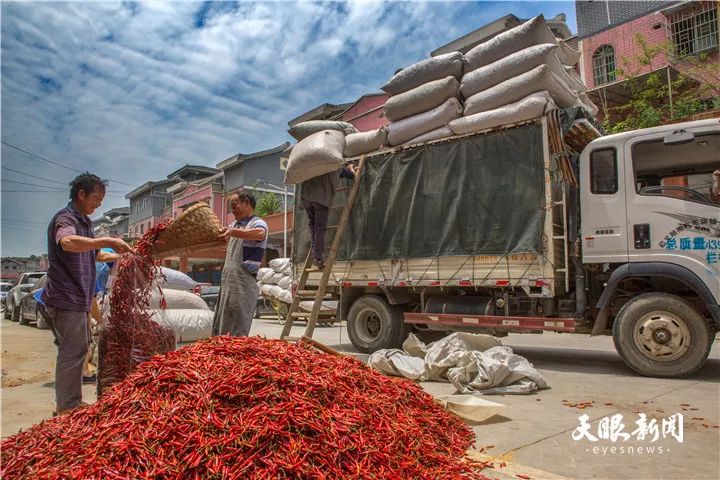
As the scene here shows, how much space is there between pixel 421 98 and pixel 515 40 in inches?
59.2

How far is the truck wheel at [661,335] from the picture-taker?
528 cm

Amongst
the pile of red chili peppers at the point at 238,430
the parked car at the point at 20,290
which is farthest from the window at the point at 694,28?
the parked car at the point at 20,290

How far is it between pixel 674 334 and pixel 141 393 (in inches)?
218

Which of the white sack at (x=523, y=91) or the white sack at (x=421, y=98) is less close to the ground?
the white sack at (x=421, y=98)

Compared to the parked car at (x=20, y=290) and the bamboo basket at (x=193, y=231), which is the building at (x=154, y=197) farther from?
the bamboo basket at (x=193, y=231)

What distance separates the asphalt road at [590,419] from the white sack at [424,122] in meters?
3.83

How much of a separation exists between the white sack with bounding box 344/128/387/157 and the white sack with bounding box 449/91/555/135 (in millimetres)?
1274

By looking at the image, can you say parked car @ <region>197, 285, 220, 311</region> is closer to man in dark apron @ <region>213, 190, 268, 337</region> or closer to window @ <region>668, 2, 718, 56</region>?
man in dark apron @ <region>213, 190, 268, 337</region>

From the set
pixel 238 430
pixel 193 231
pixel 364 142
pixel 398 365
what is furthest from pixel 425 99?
pixel 238 430

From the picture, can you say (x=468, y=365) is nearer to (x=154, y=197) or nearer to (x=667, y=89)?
(x=667, y=89)

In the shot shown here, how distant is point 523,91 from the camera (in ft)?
20.7

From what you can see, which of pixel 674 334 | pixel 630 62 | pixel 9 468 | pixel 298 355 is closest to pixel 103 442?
pixel 9 468

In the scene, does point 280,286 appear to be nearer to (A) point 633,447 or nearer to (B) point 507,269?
(B) point 507,269

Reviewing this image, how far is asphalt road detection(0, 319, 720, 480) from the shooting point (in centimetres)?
287
